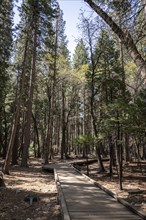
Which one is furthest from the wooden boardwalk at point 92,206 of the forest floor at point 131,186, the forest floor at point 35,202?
the forest floor at point 131,186

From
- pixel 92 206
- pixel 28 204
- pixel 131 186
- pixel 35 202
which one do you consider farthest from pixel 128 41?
pixel 131 186

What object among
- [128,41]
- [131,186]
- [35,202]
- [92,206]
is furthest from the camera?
[131,186]

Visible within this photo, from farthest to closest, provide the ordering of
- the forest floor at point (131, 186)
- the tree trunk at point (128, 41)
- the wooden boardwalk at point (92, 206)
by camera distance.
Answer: the forest floor at point (131, 186)
the wooden boardwalk at point (92, 206)
the tree trunk at point (128, 41)

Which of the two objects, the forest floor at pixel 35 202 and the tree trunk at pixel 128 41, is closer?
the tree trunk at pixel 128 41

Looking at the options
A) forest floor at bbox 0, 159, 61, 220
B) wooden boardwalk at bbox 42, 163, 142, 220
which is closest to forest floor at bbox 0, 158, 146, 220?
forest floor at bbox 0, 159, 61, 220

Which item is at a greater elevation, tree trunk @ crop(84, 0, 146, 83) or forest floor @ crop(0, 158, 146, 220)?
tree trunk @ crop(84, 0, 146, 83)

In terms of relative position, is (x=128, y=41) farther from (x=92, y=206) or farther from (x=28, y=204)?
(x=28, y=204)

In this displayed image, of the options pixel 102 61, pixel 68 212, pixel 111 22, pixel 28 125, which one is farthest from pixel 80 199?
pixel 102 61

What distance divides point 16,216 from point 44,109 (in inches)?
1311

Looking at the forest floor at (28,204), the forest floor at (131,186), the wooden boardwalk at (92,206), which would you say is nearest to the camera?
the wooden boardwalk at (92,206)

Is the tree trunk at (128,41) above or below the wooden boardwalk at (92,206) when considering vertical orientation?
above

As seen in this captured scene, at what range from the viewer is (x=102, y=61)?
67.6 ft

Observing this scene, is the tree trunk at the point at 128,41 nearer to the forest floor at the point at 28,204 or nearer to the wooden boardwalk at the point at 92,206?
the wooden boardwalk at the point at 92,206

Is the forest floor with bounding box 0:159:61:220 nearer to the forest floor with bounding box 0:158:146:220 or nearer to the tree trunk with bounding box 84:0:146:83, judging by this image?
the forest floor with bounding box 0:158:146:220
